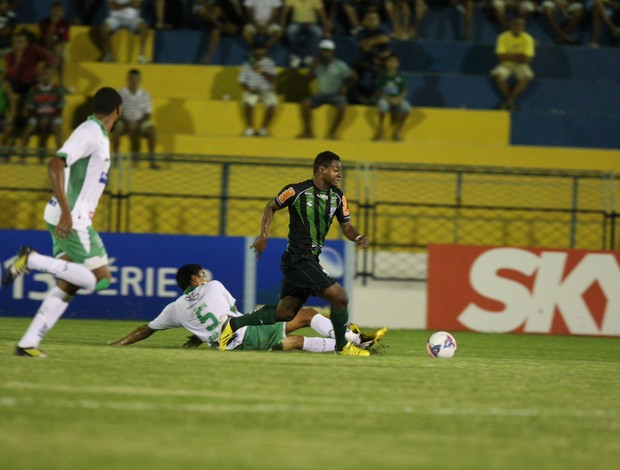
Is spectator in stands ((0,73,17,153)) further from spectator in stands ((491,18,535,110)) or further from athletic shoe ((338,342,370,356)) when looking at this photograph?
athletic shoe ((338,342,370,356))

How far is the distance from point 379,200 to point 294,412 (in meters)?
11.7

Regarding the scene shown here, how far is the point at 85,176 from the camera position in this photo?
8.19m

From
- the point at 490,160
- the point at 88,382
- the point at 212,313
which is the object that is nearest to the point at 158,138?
the point at 490,160

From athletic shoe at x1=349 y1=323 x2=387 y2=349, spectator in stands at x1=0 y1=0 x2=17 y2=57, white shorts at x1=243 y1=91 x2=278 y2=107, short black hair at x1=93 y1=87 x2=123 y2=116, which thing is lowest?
athletic shoe at x1=349 y1=323 x2=387 y2=349

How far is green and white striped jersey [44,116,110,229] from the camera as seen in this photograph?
8.11 metres

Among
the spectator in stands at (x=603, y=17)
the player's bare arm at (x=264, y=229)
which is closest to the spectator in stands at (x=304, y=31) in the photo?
the spectator in stands at (x=603, y=17)

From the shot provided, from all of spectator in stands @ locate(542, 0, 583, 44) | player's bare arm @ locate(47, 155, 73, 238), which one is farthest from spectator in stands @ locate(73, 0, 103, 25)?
player's bare arm @ locate(47, 155, 73, 238)

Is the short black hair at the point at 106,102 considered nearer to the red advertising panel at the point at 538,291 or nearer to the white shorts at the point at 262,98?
the red advertising panel at the point at 538,291

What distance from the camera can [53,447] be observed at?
5195 mm

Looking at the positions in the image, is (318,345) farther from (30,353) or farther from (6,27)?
(6,27)

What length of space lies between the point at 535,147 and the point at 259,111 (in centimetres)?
519

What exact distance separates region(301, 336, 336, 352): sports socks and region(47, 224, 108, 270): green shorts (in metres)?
2.85

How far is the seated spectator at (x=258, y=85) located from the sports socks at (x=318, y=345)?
31.8 feet

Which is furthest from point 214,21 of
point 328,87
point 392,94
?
point 392,94
